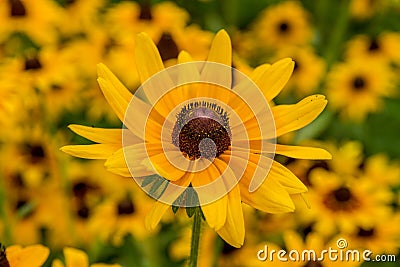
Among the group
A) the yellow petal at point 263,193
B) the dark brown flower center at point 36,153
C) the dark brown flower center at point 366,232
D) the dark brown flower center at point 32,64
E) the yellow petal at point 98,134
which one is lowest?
the dark brown flower center at point 366,232

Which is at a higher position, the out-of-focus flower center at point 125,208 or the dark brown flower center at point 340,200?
the dark brown flower center at point 340,200

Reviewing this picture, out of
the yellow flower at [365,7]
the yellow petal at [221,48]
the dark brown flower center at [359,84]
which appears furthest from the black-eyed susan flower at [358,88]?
A: the yellow petal at [221,48]

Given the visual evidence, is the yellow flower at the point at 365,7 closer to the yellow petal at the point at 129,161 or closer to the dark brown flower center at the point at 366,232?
the dark brown flower center at the point at 366,232

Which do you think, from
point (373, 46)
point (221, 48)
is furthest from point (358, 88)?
point (221, 48)

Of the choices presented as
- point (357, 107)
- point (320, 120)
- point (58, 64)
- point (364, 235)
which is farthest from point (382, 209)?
point (58, 64)

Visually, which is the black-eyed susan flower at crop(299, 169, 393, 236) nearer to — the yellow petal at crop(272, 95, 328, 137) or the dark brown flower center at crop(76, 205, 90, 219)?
the dark brown flower center at crop(76, 205, 90, 219)

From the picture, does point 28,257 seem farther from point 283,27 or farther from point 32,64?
point 283,27

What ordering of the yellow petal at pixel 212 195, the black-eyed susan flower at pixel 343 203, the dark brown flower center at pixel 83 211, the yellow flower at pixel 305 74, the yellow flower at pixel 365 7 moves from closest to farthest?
the yellow petal at pixel 212 195 < the black-eyed susan flower at pixel 343 203 < the dark brown flower center at pixel 83 211 < the yellow flower at pixel 305 74 < the yellow flower at pixel 365 7

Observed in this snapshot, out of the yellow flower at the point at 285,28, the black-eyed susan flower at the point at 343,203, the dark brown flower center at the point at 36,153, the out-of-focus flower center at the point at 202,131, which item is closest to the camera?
the out-of-focus flower center at the point at 202,131

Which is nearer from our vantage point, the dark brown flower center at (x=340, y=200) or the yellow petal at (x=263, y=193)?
the yellow petal at (x=263, y=193)
